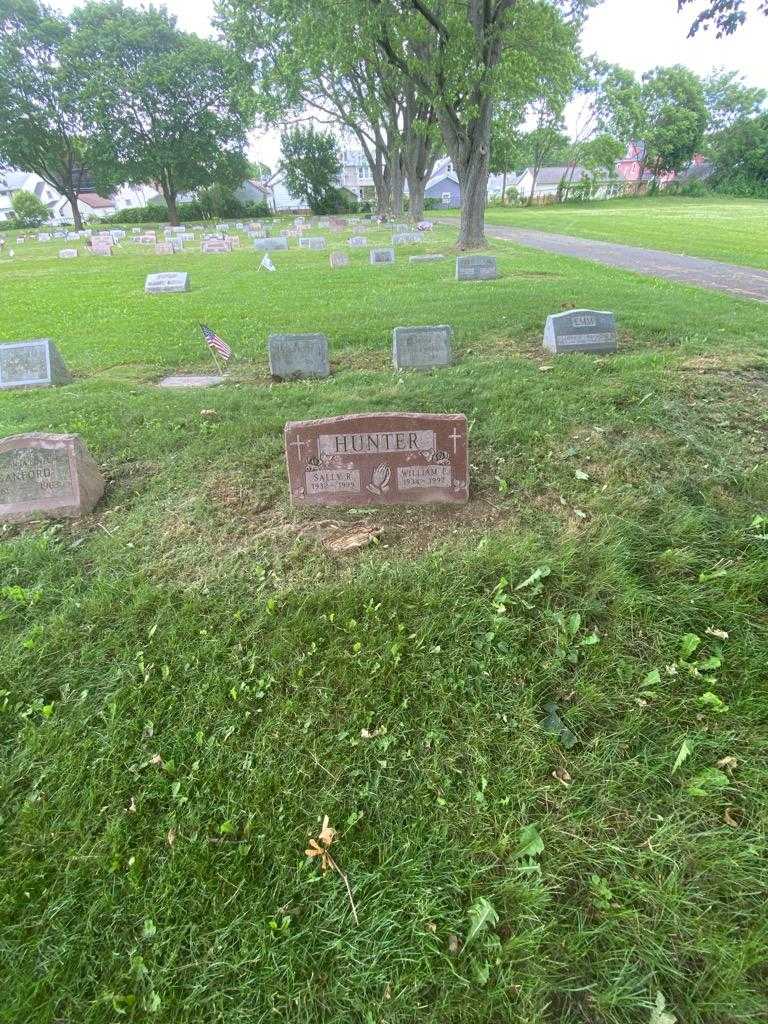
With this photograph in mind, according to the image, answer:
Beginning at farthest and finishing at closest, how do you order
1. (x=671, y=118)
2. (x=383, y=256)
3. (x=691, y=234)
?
(x=671, y=118) → (x=691, y=234) → (x=383, y=256)

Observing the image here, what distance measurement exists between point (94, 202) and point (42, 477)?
90954 millimetres

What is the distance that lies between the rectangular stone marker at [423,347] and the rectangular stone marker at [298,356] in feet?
2.92

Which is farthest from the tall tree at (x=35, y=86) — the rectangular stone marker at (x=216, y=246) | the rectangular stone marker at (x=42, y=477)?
the rectangular stone marker at (x=42, y=477)

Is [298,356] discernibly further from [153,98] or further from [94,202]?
[94,202]

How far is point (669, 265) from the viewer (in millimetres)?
13664

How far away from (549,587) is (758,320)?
6713mm

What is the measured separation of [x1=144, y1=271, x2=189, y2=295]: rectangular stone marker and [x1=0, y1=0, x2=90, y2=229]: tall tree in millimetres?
39660

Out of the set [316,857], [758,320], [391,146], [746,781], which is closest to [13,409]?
[316,857]

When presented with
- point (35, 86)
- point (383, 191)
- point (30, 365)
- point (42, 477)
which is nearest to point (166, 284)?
point (30, 365)

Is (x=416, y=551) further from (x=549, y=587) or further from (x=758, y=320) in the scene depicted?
(x=758, y=320)

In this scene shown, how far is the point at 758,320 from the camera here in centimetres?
736

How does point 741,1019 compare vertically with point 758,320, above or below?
below

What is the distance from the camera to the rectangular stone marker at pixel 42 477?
12.5 ft

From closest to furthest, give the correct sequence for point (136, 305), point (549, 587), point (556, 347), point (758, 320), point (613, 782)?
point (613, 782)
point (549, 587)
point (556, 347)
point (758, 320)
point (136, 305)
